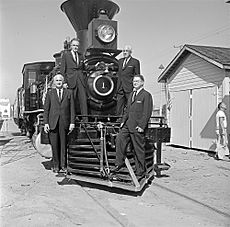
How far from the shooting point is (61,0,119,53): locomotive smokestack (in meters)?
7.68

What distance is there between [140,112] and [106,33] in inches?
94.6

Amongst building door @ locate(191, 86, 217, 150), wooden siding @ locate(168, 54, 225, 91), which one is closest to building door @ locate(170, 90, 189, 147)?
wooden siding @ locate(168, 54, 225, 91)

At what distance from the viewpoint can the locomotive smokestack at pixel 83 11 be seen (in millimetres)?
7680

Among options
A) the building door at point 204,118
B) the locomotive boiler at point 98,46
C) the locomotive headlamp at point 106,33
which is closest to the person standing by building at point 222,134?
the building door at point 204,118

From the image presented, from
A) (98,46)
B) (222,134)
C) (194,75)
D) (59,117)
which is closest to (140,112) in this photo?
(59,117)

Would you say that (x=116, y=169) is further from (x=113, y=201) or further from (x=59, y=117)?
(x=59, y=117)

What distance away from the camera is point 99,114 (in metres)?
7.15

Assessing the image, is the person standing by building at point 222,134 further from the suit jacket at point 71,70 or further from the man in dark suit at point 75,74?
the suit jacket at point 71,70

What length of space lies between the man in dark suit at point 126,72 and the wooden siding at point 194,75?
4.83 meters

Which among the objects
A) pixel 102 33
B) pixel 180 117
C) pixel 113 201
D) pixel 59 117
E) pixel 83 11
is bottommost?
pixel 113 201

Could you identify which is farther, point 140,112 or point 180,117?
point 180,117

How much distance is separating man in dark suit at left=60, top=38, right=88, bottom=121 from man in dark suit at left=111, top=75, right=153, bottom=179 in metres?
1.24

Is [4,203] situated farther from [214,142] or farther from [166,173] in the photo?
[214,142]

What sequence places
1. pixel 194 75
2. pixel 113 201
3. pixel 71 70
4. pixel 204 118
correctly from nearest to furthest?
1. pixel 113 201
2. pixel 71 70
3. pixel 204 118
4. pixel 194 75
